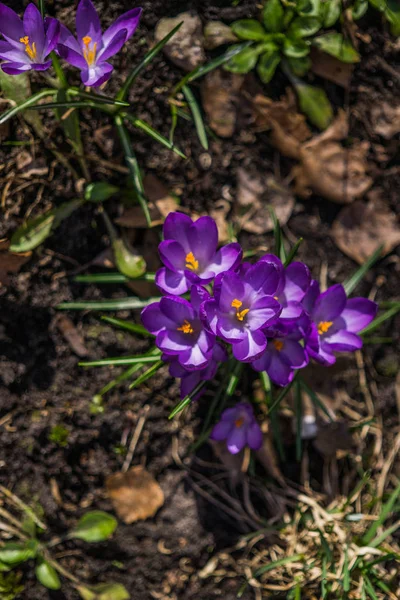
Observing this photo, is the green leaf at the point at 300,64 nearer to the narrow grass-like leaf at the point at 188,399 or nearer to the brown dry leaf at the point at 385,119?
the brown dry leaf at the point at 385,119

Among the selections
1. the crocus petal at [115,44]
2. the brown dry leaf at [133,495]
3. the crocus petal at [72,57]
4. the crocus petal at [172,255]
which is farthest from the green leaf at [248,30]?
the brown dry leaf at [133,495]

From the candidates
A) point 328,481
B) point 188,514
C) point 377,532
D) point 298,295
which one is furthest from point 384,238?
point 188,514

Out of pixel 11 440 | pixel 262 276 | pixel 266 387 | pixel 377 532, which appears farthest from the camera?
pixel 377 532

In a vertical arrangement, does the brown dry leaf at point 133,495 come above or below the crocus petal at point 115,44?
below

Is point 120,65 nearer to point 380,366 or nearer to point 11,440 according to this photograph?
point 11,440

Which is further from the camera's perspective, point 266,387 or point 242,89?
point 242,89

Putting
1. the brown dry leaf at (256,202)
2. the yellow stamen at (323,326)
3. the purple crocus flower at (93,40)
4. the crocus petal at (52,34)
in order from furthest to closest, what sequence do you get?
the brown dry leaf at (256,202)
the yellow stamen at (323,326)
the purple crocus flower at (93,40)
the crocus petal at (52,34)

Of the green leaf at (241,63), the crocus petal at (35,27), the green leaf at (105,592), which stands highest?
the crocus petal at (35,27)
